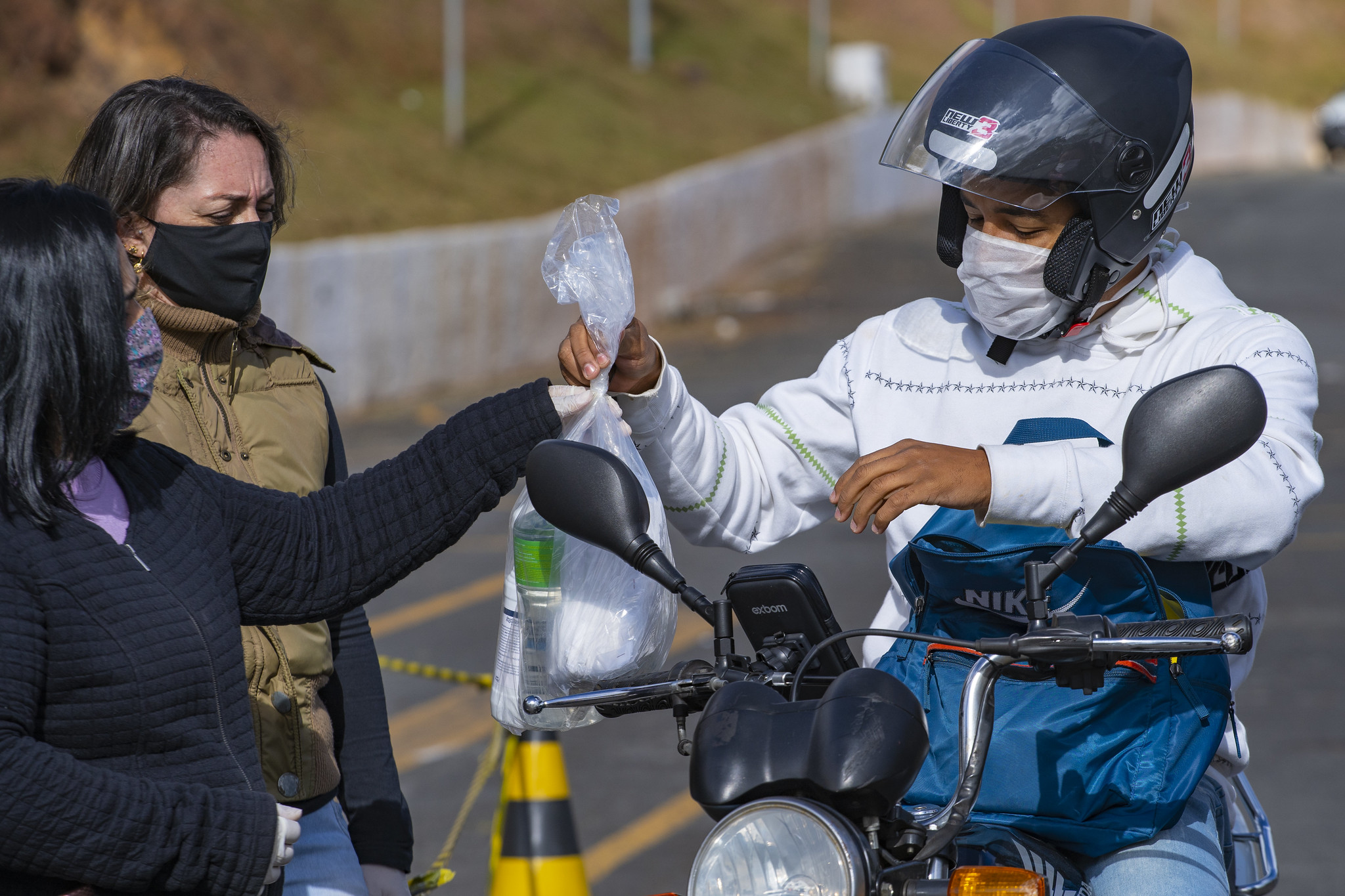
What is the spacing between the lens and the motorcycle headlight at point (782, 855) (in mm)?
1639

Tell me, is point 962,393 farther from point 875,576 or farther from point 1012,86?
point 875,576

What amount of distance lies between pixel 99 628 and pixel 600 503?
2.27 feet

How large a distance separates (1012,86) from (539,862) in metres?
2.46

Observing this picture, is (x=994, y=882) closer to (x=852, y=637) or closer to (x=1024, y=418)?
(x=852, y=637)

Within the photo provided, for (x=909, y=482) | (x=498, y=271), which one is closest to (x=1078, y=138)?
(x=909, y=482)

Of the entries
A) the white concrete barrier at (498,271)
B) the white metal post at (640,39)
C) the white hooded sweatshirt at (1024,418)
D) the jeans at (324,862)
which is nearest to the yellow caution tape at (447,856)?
the jeans at (324,862)

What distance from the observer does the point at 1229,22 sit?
193 ft

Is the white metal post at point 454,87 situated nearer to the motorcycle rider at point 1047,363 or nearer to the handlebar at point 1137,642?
the motorcycle rider at point 1047,363

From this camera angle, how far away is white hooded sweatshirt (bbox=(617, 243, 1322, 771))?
2.19 metres

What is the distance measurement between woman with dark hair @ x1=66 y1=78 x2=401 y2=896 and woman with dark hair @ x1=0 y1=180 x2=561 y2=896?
0.46 metres

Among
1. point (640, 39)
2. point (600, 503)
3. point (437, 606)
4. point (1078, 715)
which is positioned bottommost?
point (437, 606)

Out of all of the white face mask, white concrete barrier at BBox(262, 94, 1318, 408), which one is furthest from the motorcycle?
white concrete barrier at BBox(262, 94, 1318, 408)

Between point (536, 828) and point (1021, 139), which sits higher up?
point (1021, 139)

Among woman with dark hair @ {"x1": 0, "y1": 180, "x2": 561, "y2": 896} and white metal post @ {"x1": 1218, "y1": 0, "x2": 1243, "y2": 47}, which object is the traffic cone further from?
white metal post @ {"x1": 1218, "y1": 0, "x2": 1243, "y2": 47}
